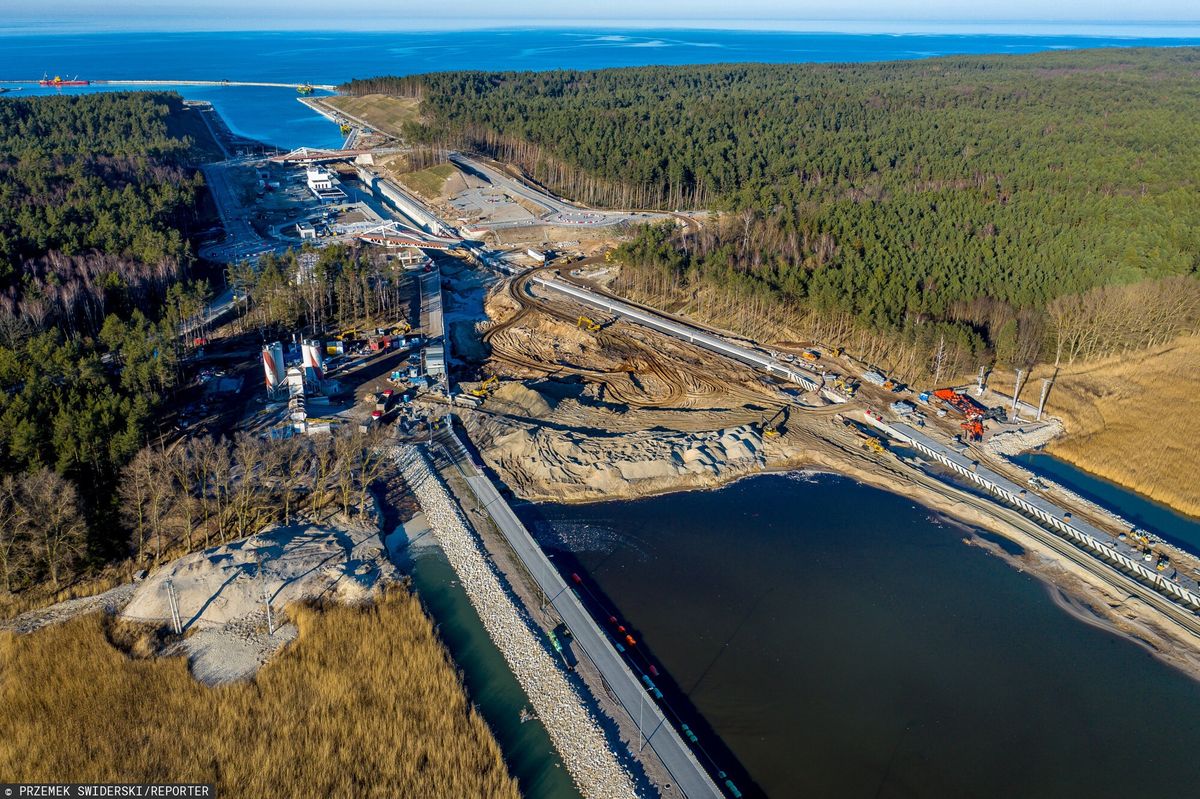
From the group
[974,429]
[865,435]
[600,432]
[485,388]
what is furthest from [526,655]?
[974,429]

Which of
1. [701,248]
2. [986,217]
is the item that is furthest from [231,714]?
[986,217]

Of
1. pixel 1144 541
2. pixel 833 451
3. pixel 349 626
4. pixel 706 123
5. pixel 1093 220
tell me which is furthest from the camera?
pixel 706 123

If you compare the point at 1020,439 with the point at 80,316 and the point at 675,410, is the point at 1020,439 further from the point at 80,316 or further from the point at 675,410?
the point at 80,316

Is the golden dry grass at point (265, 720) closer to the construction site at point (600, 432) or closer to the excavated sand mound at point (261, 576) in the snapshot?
the excavated sand mound at point (261, 576)

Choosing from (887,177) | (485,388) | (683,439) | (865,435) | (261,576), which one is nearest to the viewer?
(261,576)

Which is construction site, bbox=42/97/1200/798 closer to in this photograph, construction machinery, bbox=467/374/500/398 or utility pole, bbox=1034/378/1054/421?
construction machinery, bbox=467/374/500/398

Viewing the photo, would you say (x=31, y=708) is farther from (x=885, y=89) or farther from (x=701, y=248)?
(x=885, y=89)
